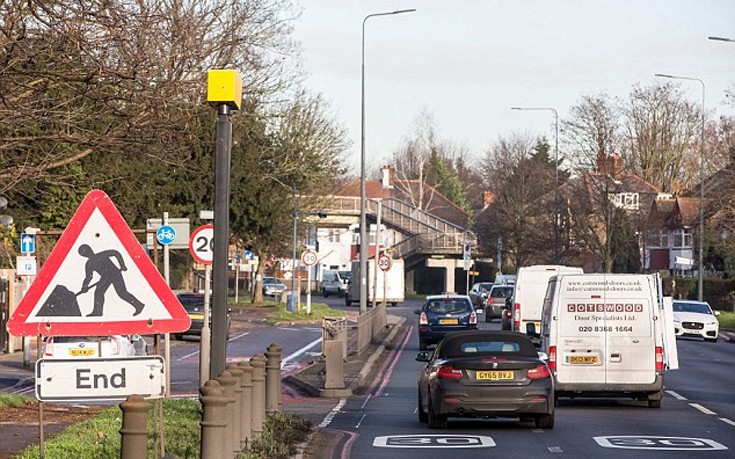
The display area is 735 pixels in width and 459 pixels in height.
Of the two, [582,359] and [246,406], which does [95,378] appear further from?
[582,359]

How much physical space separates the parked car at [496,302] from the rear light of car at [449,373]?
39701mm

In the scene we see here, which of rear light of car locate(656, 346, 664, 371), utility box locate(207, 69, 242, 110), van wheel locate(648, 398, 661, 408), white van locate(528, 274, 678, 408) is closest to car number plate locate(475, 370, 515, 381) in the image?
white van locate(528, 274, 678, 408)

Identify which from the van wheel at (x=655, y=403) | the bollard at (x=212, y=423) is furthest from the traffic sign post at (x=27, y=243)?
the bollard at (x=212, y=423)

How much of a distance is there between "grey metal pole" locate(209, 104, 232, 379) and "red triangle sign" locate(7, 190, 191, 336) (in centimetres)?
392

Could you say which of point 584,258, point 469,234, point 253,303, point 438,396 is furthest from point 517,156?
point 438,396

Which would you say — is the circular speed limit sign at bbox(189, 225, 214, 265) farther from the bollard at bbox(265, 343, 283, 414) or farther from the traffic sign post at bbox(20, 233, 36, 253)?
the traffic sign post at bbox(20, 233, 36, 253)

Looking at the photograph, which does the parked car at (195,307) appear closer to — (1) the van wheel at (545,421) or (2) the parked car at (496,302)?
(2) the parked car at (496,302)

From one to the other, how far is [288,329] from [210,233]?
95.2ft

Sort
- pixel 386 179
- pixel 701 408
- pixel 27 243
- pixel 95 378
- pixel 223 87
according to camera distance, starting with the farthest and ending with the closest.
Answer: pixel 386 179
pixel 27 243
pixel 701 408
pixel 223 87
pixel 95 378

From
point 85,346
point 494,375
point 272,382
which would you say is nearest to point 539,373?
point 494,375

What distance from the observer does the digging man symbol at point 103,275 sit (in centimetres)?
918

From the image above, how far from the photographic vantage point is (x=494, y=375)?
1777 centimetres

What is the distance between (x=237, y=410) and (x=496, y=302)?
4630cm

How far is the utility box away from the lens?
1300 cm
